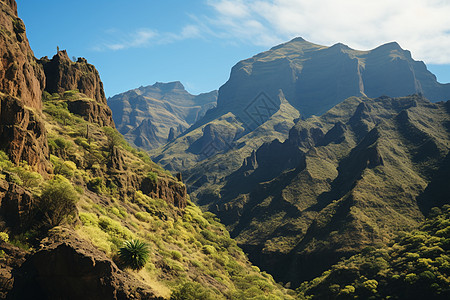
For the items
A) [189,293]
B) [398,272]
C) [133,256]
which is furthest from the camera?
[398,272]

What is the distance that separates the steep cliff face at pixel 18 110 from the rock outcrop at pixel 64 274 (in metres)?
12.9

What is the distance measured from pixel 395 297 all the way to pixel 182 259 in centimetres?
4615

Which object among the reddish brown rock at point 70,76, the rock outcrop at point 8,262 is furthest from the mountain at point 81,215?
the reddish brown rock at point 70,76

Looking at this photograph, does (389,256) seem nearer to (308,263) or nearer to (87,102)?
(308,263)

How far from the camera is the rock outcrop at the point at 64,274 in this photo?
2020 centimetres

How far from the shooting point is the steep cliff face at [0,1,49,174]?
29844 millimetres

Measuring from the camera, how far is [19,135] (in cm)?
3048

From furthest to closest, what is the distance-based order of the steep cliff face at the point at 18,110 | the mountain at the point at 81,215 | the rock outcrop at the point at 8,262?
the steep cliff face at the point at 18,110 < the mountain at the point at 81,215 < the rock outcrop at the point at 8,262

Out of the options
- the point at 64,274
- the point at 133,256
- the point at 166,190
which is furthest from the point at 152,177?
the point at 64,274

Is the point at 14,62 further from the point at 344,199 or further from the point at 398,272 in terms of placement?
the point at 344,199

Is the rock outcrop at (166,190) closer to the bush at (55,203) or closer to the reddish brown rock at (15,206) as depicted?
the bush at (55,203)

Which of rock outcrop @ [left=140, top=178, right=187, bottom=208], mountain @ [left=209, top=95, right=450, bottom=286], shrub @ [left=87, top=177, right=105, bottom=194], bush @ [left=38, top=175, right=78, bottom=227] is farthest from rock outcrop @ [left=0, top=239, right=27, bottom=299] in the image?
mountain @ [left=209, top=95, right=450, bottom=286]

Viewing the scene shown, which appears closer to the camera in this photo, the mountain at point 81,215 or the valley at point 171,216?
the mountain at point 81,215

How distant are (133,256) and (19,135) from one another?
16536mm
